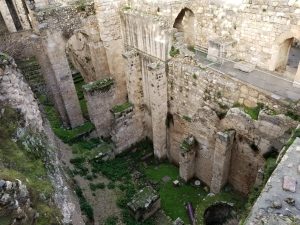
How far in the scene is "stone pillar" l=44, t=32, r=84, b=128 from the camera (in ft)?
34.9

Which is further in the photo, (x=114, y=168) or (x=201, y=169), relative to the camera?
(x=114, y=168)

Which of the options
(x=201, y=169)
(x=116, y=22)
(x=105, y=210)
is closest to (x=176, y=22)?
(x=116, y=22)

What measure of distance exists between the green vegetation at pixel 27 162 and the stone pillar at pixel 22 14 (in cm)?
1250

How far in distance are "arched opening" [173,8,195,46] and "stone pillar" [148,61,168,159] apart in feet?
9.55

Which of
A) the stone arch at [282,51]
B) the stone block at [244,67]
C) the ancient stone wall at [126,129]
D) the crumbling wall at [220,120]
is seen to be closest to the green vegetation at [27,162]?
the crumbling wall at [220,120]

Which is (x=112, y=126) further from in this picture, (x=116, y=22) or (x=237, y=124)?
(x=237, y=124)

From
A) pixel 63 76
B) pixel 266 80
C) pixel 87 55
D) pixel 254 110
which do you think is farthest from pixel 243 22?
pixel 87 55

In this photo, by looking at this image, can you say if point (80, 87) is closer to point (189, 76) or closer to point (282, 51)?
point (189, 76)

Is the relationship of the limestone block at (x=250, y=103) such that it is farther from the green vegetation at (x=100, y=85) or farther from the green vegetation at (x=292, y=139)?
the green vegetation at (x=100, y=85)

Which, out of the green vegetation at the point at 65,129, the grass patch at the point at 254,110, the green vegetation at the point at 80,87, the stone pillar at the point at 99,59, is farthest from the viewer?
the green vegetation at the point at 80,87

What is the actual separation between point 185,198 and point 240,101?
3.98m

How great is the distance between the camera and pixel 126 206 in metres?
9.41

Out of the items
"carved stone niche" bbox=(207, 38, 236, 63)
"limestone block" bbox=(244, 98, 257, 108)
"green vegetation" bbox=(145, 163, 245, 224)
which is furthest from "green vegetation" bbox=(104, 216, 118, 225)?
"carved stone niche" bbox=(207, 38, 236, 63)

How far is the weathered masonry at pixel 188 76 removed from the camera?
8.18 meters
